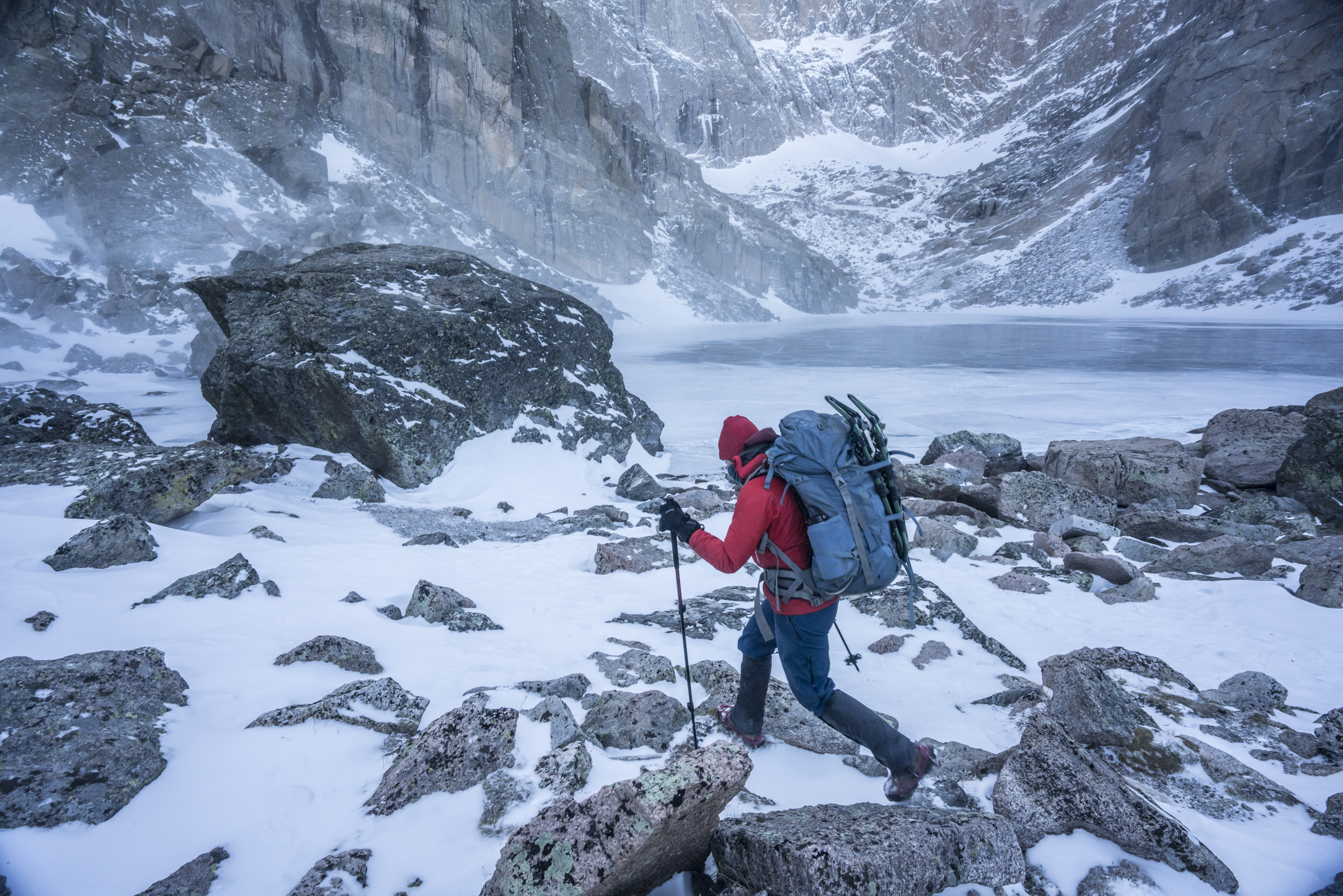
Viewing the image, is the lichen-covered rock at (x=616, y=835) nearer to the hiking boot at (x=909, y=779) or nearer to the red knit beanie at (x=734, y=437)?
the hiking boot at (x=909, y=779)

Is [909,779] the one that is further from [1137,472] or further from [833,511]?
[1137,472]

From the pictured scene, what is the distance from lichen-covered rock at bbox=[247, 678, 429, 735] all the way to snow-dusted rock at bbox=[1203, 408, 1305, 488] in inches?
→ 490

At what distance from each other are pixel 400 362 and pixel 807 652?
922 centimetres

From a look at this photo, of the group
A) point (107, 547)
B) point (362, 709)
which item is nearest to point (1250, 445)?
point (362, 709)

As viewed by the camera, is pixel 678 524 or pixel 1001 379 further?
pixel 1001 379

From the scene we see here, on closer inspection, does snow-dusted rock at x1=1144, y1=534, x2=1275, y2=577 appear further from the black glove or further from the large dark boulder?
the large dark boulder

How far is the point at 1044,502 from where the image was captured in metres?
8.80

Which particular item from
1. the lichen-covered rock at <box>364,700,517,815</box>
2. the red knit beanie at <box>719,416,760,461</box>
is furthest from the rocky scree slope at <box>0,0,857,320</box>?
the red knit beanie at <box>719,416,760,461</box>

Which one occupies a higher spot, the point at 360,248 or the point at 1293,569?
the point at 360,248

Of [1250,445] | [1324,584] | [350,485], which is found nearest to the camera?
[1324,584]

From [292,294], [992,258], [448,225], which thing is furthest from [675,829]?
[992,258]

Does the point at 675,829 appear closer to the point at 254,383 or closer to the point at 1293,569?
the point at 1293,569

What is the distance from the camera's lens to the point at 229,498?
6617 mm

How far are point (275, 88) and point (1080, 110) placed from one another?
167 metres
